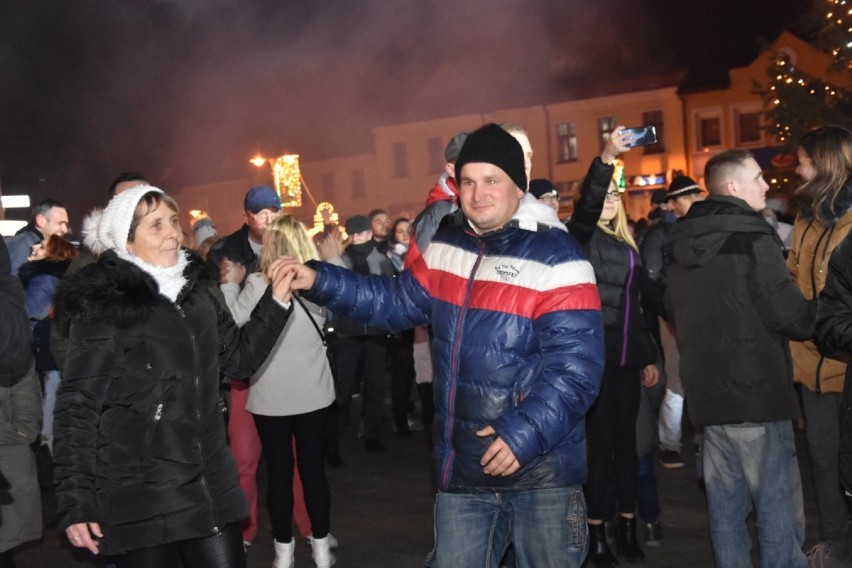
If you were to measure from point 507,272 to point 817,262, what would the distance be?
8.18 ft

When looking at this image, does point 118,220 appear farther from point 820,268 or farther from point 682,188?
point 682,188

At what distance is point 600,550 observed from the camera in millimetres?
6207

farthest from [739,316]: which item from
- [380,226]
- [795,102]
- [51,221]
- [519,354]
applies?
[795,102]

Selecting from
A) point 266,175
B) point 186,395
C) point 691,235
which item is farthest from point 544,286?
point 266,175

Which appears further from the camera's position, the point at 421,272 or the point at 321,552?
the point at 321,552

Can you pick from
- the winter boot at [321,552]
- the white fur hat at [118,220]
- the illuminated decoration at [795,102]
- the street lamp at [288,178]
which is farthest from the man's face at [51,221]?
the street lamp at [288,178]

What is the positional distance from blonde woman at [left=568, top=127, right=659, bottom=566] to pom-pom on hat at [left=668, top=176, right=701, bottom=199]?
5.97 ft

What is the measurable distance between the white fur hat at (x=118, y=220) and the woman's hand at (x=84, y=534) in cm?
112

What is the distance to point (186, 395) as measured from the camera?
157 inches

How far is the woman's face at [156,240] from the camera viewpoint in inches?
163

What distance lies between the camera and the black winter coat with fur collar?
380 centimetres

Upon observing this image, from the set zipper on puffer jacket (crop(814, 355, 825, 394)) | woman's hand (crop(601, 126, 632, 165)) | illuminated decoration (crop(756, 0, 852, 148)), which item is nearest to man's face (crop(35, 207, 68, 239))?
woman's hand (crop(601, 126, 632, 165))

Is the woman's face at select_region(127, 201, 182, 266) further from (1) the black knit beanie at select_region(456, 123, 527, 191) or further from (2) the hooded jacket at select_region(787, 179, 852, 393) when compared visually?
(2) the hooded jacket at select_region(787, 179, 852, 393)

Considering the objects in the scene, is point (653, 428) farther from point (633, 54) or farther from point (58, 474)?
point (633, 54)
